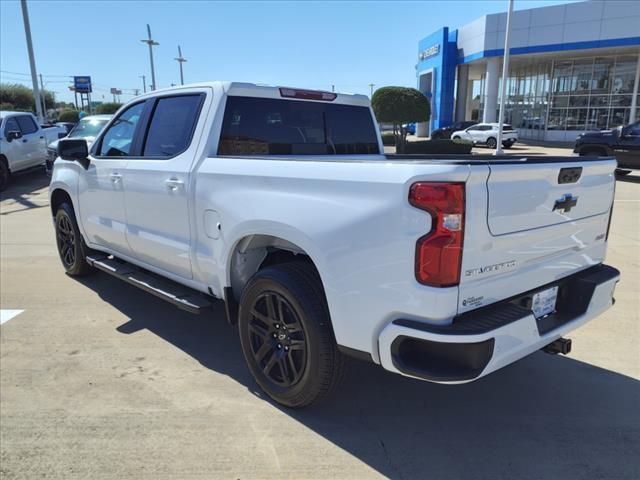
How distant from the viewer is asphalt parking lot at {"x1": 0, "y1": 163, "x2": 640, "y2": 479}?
107 inches

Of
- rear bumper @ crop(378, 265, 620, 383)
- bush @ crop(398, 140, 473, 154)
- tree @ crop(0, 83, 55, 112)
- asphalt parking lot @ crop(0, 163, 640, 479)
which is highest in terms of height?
tree @ crop(0, 83, 55, 112)

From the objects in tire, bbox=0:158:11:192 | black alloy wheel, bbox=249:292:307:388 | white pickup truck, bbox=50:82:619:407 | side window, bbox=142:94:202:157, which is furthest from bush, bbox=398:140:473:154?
black alloy wheel, bbox=249:292:307:388

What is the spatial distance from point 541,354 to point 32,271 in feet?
19.2

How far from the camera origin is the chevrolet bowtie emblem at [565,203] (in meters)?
2.71

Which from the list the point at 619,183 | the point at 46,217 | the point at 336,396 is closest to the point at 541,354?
the point at 336,396

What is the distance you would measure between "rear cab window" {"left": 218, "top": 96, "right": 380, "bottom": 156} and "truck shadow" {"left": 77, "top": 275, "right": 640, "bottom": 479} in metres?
1.68

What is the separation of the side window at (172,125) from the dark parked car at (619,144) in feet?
43.0

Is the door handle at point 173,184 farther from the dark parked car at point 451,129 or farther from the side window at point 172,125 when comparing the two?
the dark parked car at point 451,129

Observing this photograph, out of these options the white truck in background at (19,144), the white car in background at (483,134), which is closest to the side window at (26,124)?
the white truck in background at (19,144)

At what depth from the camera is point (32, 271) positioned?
6320mm

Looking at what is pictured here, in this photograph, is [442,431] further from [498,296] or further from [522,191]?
[522,191]

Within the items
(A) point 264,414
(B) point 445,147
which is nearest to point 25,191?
(A) point 264,414

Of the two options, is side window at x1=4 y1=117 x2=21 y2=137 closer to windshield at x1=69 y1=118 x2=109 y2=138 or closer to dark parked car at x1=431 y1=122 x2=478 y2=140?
windshield at x1=69 y1=118 x2=109 y2=138

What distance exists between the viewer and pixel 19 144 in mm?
13594
